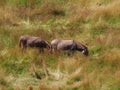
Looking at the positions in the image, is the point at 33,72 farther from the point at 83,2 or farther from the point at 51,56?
the point at 83,2

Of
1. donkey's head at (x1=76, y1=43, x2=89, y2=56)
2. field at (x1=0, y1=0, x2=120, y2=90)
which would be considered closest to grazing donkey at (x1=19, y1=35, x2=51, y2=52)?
field at (x1=0, y1=0, x2=120, y2=90)

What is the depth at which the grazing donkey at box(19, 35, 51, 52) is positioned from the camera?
15625 mm

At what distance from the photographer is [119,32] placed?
685 inches

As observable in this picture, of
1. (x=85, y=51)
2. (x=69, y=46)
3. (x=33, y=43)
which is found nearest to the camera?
(x=85, y=51)

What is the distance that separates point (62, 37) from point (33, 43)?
84.8 inches

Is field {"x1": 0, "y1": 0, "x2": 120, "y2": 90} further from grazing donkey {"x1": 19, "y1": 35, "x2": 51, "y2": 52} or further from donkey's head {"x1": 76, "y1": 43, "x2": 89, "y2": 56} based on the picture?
grazing donkey {"x1": 19, "y1": 35, "x2": 51, "y2": 52}

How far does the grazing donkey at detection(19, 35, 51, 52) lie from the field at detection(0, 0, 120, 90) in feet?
1.00

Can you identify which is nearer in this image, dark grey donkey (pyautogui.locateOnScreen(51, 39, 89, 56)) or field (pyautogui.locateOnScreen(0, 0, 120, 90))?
field (pyautogui.locateOnScreen(0, 0, 120, 90))

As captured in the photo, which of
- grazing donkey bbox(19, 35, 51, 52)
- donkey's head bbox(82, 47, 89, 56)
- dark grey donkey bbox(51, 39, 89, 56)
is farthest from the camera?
grazing donkey bbox(19, 35, 51, 52)

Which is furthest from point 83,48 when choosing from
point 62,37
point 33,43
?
point 62,37

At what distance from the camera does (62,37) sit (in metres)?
17.5

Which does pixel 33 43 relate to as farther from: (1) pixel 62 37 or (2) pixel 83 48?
(1) pixel 62 37

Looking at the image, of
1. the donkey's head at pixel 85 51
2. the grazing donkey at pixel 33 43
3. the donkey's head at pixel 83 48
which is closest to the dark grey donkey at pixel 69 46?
Answer: the donkey's head at pixel 83 48

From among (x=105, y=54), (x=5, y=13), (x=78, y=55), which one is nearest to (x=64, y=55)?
(x=78, y=55)
